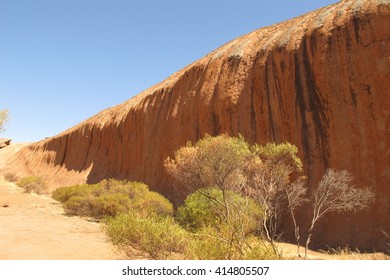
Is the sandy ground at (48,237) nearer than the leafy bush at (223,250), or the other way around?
the leafy bush at (223,250)

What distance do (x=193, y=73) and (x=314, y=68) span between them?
10801 mm

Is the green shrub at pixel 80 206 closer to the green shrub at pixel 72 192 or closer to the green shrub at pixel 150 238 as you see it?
the green shrub at pixel 72 192

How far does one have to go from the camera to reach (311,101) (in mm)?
15922

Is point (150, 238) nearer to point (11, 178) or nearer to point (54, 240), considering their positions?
point (54, 240)

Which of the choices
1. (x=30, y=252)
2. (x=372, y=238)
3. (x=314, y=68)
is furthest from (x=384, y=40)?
(x=30, y=252)

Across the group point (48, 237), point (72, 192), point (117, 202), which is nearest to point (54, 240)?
point (48, 237)

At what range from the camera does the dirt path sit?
970 centimetres

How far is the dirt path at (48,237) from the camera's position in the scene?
9695 mm

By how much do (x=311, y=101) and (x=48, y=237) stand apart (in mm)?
12486

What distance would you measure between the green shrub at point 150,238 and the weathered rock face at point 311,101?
7.06 metres

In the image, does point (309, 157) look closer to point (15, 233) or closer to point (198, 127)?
point (198, 127)

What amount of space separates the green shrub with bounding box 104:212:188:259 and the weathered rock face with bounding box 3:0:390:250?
7.06m

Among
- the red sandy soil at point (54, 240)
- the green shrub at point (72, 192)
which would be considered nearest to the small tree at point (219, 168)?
the red sandy soil at point (54, 240)

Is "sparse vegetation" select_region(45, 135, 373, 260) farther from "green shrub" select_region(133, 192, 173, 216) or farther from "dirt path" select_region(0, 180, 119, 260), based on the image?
"dirt path" select_region(0, 180, 119, 260)
